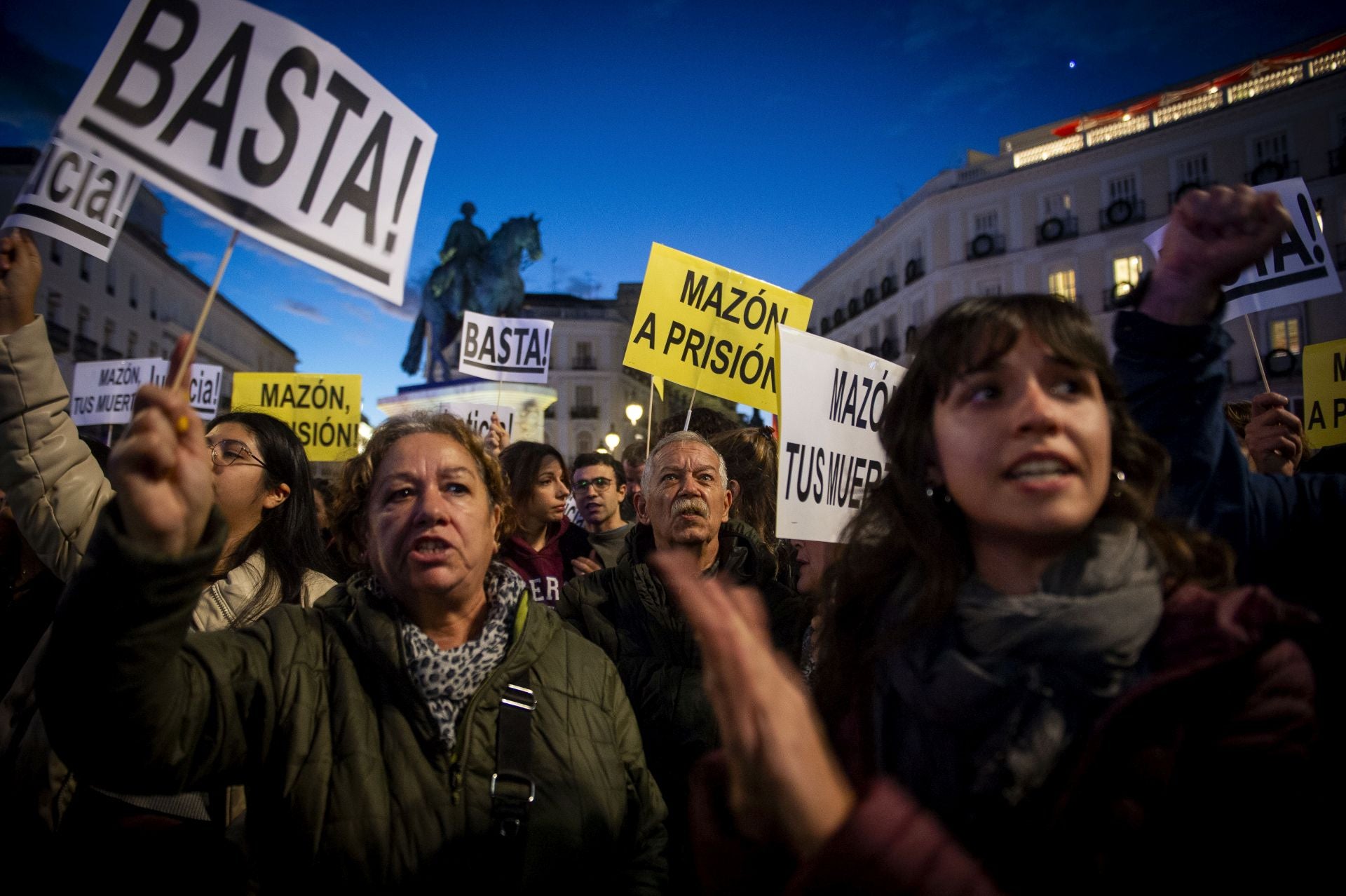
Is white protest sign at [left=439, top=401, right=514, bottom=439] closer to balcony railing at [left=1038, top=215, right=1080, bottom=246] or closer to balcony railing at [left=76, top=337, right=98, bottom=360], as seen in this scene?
balcony railing at [left=1038, top=215, right=1080, bottom=246]

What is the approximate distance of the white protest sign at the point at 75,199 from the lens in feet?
10.6

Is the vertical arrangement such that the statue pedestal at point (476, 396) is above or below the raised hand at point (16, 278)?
above

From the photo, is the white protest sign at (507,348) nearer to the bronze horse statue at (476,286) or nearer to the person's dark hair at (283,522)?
the person's dark hair at (283,522)

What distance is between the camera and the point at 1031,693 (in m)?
1.31

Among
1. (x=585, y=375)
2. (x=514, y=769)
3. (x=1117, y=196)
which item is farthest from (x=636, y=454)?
(x=585, y=375)

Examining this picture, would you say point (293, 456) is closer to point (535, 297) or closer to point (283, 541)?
point (283, 541)

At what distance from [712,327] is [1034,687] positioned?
3566 millimetres

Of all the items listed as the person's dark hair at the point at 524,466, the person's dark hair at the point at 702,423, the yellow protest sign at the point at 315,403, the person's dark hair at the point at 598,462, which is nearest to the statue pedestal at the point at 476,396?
the yellow protest sign at the point at 315,403

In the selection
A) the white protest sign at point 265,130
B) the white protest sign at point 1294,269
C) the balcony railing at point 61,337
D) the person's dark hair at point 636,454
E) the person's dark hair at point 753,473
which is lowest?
the person's dark hair at point 753,473

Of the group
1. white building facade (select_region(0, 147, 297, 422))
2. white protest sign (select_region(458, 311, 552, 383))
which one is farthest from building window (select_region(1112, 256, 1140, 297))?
white building facade (select_region(0, 147, 297, 422))

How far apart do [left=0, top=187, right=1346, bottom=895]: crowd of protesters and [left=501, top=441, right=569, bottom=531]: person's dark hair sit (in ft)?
7.74

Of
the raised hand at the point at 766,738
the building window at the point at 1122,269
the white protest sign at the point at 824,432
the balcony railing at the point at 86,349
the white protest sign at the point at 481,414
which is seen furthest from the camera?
the balcony railing at the point at 86,349

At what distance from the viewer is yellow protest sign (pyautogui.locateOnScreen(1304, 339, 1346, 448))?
201 inches

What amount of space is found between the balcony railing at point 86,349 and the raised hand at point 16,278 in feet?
138
